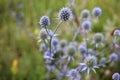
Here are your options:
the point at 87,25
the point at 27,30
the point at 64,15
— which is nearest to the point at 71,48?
the point at 87,25

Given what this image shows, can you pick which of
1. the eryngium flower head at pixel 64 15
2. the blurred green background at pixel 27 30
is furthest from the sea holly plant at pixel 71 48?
the blurred green background at pixel 27 30

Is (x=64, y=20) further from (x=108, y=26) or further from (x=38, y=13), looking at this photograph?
(x=38, y=13)

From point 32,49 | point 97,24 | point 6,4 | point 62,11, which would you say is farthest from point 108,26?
point 62,11

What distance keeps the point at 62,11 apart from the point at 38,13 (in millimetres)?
1835

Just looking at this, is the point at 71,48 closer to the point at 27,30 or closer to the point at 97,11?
the point at 97,11

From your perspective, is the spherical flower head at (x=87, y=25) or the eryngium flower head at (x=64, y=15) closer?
the eryngium flower head at (x=64, y=15)

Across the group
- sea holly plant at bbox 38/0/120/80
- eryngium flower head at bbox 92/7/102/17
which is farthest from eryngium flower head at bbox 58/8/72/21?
eryngium flower head at bbox 92/7/102/17

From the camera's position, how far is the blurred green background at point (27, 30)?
2674mm

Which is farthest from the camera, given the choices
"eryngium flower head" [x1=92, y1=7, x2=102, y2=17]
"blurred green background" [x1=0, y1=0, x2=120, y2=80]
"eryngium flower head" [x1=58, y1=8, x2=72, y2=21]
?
"blurred green background" [x1=0, y1=0, x2=120, y2=80]

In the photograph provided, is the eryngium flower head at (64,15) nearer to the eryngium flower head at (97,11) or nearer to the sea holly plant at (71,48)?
the sea holly plant at (71,48)

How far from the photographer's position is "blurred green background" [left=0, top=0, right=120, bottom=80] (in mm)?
2674

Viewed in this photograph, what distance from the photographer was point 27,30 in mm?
3203

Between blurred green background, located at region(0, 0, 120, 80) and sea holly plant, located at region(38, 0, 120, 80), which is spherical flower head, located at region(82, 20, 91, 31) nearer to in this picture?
sea holly plant, located at region(38, 0, 120, 80)

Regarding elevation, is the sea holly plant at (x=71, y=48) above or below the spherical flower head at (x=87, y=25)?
below
